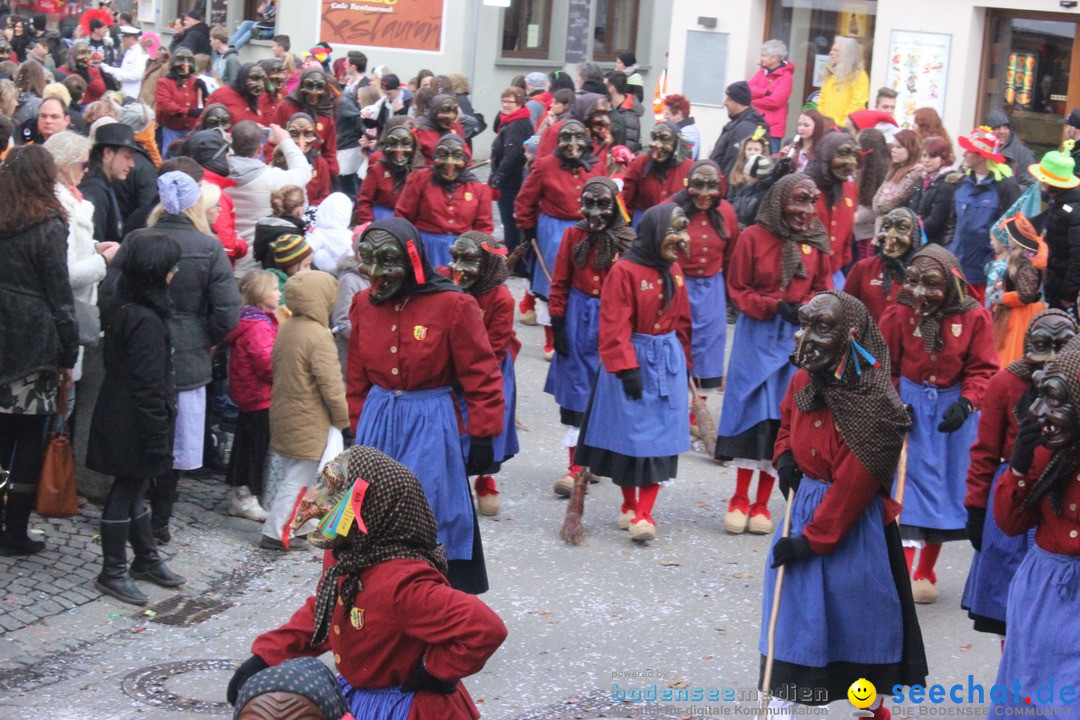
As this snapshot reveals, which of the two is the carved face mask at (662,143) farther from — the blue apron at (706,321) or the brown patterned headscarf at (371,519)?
the brown patterned headscarf at (371,519)

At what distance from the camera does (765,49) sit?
16016 mm

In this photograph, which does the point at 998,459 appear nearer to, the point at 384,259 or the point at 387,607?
the point at 384,259

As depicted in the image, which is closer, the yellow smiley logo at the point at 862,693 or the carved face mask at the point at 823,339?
the carved face mask at the point at 823,339

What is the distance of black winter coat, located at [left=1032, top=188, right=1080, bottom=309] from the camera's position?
9.73 meters

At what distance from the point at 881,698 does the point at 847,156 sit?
470cm

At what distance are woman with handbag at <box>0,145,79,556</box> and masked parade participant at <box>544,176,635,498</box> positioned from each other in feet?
10.2

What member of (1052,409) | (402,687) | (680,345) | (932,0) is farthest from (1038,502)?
(932,0)

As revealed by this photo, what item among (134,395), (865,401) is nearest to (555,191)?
(134,395)

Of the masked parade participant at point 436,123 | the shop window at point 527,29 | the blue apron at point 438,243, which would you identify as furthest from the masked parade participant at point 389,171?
the shop window at point 527,29

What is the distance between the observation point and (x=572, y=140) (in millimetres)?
10922

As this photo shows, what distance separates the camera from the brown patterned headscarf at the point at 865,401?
17.9 ft

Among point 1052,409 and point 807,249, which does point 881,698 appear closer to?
point 1052,409

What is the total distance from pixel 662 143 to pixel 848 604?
6095 mm

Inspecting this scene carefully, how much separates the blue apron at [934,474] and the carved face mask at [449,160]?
4.01 m
